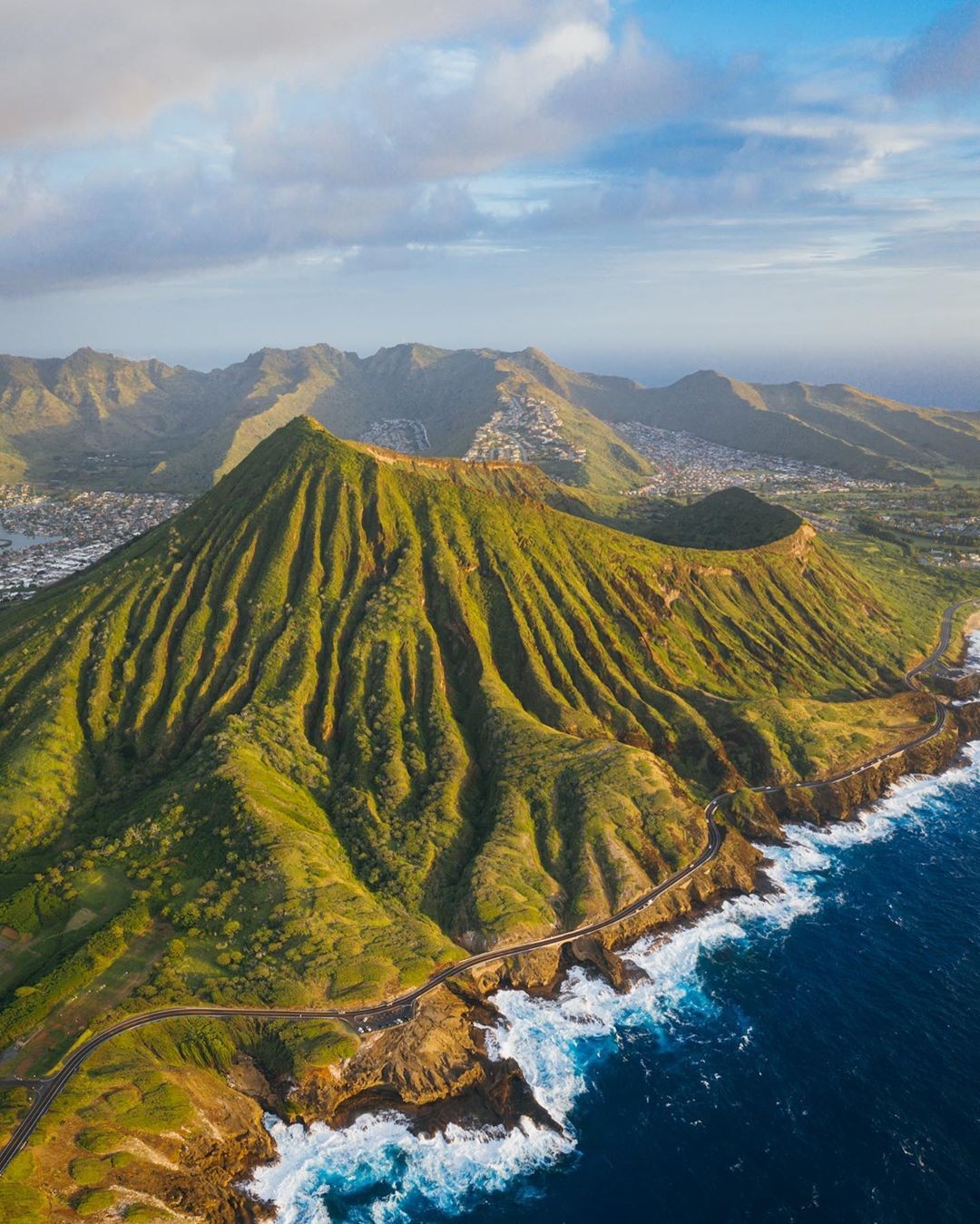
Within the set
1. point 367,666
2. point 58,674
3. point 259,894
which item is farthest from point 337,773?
point 58,674

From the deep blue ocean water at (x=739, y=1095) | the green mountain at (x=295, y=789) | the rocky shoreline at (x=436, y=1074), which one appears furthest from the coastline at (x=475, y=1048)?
the green mountain at (x=295, y=789)

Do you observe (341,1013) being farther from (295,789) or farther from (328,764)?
(328,764)

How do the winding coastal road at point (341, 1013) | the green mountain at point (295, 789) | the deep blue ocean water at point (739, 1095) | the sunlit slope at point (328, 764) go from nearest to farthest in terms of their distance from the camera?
1. the winding coastal road at point (341, 1013)
2. the deep blue ocean water at point (739, 1095)
3. the green mountain at point (295, 789)
4. the sunlit slope at point (328, 764)

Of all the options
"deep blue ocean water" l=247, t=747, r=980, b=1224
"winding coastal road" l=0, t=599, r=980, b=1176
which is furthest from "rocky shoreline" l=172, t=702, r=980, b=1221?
"deep blue ocean water" l=247, t=747, r=980, b=1224

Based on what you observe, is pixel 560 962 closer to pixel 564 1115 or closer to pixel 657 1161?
pixel 564 1115

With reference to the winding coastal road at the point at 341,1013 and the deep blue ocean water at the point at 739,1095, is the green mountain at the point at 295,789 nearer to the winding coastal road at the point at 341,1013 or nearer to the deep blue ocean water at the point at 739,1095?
the winding coastal road at the point at 341,1013

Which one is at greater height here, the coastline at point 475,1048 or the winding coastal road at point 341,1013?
the winding coastal road at point 341,1013

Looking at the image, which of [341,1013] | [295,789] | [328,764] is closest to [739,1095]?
[341,1013]
